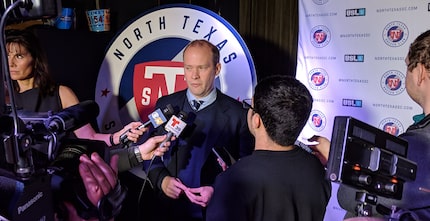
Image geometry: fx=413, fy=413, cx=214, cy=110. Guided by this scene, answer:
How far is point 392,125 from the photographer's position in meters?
2.25

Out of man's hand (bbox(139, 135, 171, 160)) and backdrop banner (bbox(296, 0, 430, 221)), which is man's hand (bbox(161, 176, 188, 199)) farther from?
backdrop banner (bbox(296, 0, 430, 221))

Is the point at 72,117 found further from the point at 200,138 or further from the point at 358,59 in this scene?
the point at 358,59

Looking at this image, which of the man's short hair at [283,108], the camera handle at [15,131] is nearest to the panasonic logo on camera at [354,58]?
the man's short hair at [283,108]

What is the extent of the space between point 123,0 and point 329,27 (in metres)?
1.30

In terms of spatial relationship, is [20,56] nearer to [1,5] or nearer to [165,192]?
[165,192]

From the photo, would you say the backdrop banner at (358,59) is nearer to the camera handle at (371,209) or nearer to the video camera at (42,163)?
the camera handle at (371,209)

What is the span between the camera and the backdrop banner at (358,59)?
2189 millimetres

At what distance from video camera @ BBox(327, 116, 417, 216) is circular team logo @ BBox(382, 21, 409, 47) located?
4.66ft

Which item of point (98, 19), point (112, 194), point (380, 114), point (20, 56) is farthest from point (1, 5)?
point (380, 114)

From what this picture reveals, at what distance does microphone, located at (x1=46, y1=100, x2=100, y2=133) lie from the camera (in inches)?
28.7

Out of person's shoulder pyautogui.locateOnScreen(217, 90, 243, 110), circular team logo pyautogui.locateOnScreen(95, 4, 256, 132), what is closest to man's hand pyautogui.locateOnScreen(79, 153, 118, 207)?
person's shoulder pyautogui.locateOnScreen(217, 90, 243, 110)

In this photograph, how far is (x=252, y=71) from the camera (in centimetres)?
208

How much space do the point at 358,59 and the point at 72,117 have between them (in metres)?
1.91

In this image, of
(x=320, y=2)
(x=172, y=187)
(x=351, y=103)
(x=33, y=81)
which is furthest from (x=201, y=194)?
(x=320, y=2)
